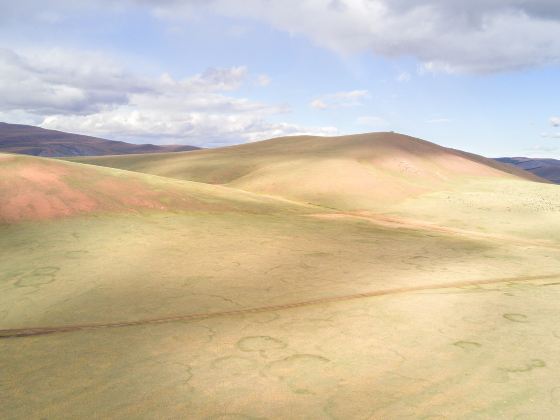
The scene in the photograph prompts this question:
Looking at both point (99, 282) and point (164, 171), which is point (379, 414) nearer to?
point (99, 282)

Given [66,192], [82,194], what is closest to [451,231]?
[82,194]

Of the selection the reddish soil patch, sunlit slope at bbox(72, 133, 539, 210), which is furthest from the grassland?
sunlit slope at bbox(72, 133, 539, 210)

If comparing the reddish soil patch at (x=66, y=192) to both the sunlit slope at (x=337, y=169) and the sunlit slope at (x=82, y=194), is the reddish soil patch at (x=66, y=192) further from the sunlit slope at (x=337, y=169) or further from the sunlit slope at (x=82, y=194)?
the sunlit slope at (x=337, y=169)

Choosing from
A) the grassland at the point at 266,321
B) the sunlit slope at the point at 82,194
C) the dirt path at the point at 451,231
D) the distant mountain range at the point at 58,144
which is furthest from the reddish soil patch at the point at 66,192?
the distant mountain range at the point at 58,144

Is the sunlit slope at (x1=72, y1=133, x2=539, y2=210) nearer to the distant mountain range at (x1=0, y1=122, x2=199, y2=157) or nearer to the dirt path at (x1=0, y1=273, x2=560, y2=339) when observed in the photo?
the dirt path at (x1=0, y1=273, x2=560, y2=339)

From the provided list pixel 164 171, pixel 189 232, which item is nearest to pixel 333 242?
pixel 189 232
